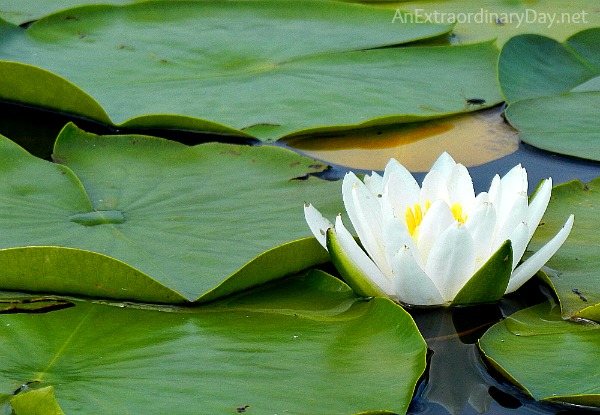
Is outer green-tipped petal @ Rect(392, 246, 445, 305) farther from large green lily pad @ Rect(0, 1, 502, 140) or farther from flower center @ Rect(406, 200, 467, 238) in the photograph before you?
large green lily pad @ Rect(0, 1, 502, 140)

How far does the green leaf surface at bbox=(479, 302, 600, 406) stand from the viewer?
1.30m

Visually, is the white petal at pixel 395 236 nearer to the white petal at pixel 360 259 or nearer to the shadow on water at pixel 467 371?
the white petal at pixel 360 259

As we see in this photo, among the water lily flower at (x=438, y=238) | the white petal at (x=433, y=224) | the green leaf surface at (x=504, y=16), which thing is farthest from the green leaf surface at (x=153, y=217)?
the green leaf surface at (x=504, y=16)

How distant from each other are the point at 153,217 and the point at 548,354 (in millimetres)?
903

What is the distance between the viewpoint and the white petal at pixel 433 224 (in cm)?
143

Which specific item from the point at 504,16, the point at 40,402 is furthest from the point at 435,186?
the point at 504,16

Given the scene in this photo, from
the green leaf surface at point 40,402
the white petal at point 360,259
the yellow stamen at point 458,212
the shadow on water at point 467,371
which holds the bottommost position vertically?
the shadow on water at point 467,371

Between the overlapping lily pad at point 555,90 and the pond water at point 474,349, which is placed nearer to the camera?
the pond water at point 474,349

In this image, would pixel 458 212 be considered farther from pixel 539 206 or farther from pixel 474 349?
pixel 474 349

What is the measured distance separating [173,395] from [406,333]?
421mm

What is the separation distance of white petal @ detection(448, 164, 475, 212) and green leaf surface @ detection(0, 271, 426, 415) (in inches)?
10.9

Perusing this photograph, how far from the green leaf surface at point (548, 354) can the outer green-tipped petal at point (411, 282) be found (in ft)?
0.42

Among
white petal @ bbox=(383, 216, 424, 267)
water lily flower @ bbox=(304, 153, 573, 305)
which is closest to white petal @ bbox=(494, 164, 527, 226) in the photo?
water lily flower @ bbox=(304, 153, 573, 305)

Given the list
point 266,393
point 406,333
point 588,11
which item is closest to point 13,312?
point 266,393
